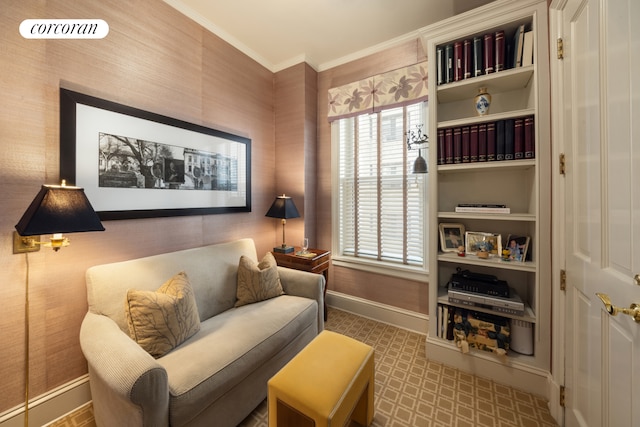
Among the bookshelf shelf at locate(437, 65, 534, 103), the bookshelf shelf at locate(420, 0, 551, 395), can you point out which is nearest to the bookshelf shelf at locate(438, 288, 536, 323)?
the bookshelf shelf at locate(420, 0, 551, 395)

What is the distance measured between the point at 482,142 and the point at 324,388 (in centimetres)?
199

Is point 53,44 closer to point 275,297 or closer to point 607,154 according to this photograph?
point 275,297

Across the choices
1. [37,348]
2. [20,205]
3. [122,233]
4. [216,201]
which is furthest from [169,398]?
[216,201]

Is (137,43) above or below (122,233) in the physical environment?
above

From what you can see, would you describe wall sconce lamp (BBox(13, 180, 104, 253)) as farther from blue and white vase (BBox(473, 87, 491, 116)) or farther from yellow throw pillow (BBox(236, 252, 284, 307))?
blue and white vase (BBox(473, 87, 491, 116))

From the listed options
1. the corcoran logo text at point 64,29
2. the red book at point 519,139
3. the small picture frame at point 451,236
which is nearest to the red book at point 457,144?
the red book at point 519,139

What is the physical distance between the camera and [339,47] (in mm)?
2682

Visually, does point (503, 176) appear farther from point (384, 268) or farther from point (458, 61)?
point (384, 268)

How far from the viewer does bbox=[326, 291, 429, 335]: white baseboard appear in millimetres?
2467

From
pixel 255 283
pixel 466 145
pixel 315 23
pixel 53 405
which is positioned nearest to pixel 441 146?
pixel 466 145

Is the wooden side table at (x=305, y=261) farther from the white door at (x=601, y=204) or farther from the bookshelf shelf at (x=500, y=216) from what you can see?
the white door at (x=601, y=204)

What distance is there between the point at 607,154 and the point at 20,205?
115 inches

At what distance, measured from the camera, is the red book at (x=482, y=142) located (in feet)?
6.11

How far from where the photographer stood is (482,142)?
1.87 meters
